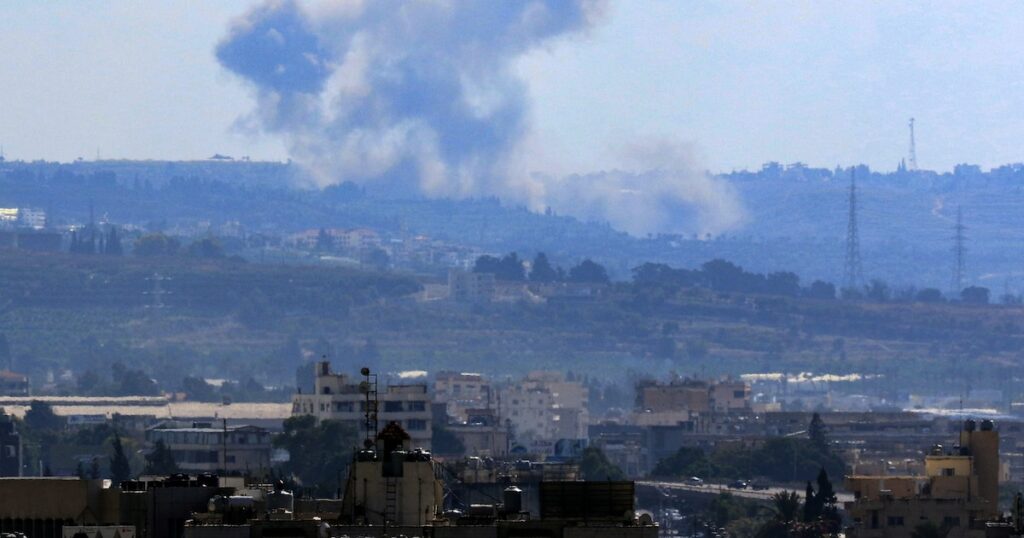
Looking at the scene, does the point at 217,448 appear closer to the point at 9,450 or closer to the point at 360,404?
the point at 360,404

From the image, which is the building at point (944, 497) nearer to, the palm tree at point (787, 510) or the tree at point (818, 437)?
the palm tree at point (787, 510)

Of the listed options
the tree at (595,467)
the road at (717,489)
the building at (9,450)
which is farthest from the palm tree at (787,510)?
the building at (9,450)

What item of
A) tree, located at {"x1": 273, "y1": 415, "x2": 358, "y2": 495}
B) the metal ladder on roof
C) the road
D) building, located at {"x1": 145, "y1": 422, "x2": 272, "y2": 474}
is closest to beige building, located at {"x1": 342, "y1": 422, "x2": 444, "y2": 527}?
the metal ladder on roof

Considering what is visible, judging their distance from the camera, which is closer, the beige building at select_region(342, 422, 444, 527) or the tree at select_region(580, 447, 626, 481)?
the beige building at select_region(342, 422, 444, 527)

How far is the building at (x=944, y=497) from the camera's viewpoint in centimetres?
7950

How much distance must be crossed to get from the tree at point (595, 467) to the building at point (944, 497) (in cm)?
3736

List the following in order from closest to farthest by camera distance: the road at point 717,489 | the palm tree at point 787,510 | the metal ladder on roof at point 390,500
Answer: the metal ladder on roof at point 390,500, the palm tree at point 787,510, the road at point 717,489

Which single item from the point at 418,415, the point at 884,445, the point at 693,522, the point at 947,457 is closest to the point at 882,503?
the point at 947,457

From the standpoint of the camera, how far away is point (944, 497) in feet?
269

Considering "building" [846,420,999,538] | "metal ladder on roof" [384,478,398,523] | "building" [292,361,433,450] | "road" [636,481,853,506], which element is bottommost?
"road" [636,481,853,506]

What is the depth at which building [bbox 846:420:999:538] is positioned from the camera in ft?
261

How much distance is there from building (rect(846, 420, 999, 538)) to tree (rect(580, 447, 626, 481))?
123 ft

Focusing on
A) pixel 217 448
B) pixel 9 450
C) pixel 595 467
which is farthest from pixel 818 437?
pixel 9 450

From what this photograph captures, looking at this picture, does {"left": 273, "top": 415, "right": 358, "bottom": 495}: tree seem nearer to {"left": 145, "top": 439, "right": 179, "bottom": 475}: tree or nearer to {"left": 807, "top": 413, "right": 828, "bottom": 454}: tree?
{"left": 145, "top": 439, "right": 179, "bottom": 475}: tree
